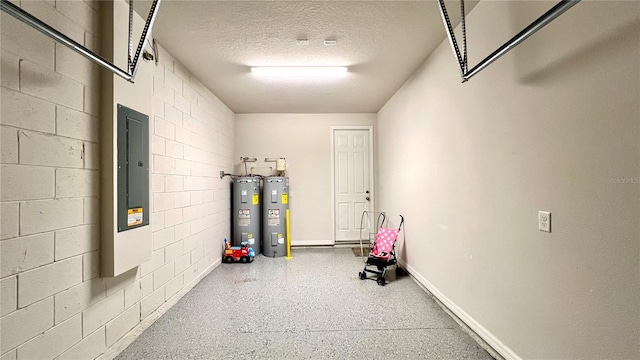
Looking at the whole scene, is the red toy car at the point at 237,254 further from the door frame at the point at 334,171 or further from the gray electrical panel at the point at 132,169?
the gray electrical panel at the point at 132,169

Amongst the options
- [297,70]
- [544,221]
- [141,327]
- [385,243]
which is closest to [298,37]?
[297,70]

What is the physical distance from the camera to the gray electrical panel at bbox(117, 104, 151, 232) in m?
1.84

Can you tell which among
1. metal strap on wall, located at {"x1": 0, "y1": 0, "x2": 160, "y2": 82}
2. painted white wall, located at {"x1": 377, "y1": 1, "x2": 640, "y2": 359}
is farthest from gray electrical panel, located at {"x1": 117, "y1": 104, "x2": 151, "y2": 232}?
painted white wall, located at {"x1": 377, "y1": 1, "x2": 640, "y2": 359}

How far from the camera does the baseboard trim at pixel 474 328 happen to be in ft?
5.66

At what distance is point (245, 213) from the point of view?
4484mm

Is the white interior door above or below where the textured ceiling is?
below

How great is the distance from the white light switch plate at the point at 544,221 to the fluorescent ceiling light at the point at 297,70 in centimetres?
245

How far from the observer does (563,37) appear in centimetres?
131

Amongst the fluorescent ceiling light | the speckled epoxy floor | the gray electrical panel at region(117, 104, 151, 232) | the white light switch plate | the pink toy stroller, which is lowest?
the speckled epoxy floor

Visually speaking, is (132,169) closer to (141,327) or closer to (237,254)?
(141,327)

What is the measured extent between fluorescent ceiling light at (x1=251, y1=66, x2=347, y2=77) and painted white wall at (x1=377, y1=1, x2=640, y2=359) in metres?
1.17

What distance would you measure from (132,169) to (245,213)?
2.61 m

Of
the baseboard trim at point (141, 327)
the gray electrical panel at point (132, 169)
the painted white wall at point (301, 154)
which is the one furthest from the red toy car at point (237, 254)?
the gray electrical panel at point (132, 169)

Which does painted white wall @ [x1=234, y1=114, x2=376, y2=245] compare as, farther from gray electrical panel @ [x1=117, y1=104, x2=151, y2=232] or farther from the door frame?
gray electrical panel @ [x1=117, y1=104, x2=151, y2=232]
